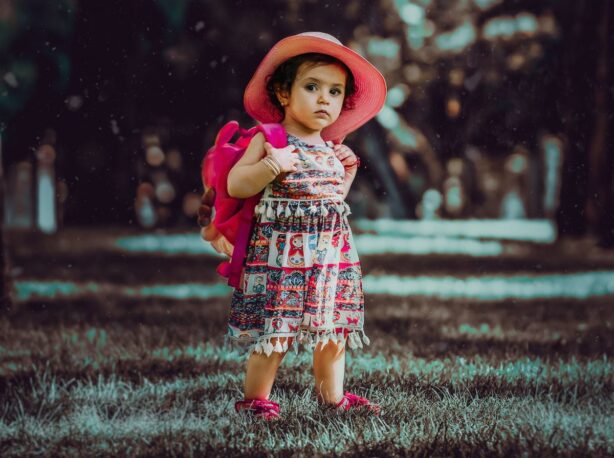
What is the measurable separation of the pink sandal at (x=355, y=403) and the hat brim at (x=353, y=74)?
1.10 m

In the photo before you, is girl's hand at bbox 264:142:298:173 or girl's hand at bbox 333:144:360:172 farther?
girl's hand at bbox 333:144:360:172

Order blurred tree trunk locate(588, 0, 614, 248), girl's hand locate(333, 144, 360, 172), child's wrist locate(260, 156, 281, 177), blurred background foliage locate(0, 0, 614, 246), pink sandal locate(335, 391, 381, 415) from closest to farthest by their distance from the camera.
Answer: child's wrist locate(260, 156, 281, 177), pink sandal locate(335, 391, 381, 415), girl's hand locate(333, 144, 360, 172), blurred background foliage locate(0, 0, 614, 246), blurred tree trunk locate(588, 0, 614, 248)

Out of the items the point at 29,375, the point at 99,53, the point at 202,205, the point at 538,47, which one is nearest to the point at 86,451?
the point at 202,205

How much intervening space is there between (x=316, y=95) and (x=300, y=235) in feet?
1.80

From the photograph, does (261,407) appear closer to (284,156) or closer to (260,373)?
(260,373)

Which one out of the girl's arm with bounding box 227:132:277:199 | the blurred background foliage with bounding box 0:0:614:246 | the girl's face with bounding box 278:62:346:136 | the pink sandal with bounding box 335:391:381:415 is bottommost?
the pink sandal with bounding box 335:391:381:415

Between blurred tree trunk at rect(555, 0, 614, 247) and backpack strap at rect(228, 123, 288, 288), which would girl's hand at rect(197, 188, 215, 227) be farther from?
blurred tree trunk at rect(555, 0, 614, 247)

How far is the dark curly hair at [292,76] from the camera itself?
339 cm

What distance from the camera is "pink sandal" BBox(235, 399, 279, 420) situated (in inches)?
132

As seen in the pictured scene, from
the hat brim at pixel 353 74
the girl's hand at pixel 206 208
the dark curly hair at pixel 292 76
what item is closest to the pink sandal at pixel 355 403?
the girl's hand at pixel 206 208

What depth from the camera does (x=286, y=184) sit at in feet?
11.0

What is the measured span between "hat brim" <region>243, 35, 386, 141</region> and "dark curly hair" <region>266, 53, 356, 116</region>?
2cm

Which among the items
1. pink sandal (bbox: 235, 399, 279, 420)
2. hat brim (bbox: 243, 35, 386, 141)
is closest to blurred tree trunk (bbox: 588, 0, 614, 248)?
hat brim (bbox: 243, 35, 386, 141)

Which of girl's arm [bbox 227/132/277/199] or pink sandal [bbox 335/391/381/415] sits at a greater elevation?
girl's arm [bbox 227/132/277/199]
